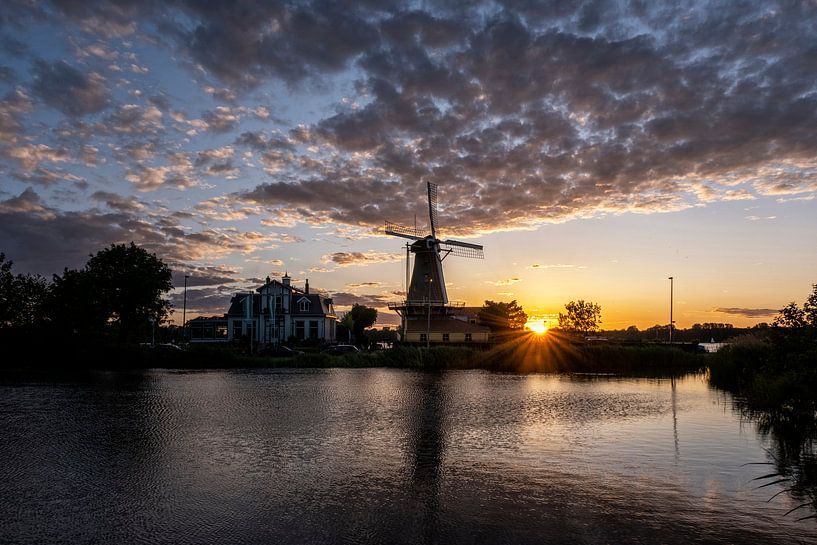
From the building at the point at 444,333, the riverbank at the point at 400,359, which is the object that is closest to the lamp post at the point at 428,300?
the building at the point at 444,333

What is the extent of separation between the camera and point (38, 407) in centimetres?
2638

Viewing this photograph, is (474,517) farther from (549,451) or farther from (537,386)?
(537,386)

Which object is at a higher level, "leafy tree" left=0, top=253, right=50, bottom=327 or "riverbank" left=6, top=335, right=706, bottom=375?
"leafy tree" left=0, top=253, right=50, bottom=327

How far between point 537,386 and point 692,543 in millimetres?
30714

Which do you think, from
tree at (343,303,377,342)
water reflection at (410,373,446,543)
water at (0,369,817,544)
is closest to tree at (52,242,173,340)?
water at (0,369,817,544)

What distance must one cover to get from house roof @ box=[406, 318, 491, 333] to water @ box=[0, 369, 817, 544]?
53902mm

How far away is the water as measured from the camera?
10.3 meters

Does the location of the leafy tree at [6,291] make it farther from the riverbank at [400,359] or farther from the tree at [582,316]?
the tree at [582,316]

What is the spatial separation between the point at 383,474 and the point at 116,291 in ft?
220

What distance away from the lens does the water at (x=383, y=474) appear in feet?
33.7

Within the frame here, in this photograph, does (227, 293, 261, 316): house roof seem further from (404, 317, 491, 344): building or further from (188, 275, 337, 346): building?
(404, 317, 491, 344): building

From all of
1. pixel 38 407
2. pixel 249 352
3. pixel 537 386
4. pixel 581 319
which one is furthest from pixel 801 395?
pixel 581 319

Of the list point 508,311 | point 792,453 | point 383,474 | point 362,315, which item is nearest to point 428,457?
point 383,474

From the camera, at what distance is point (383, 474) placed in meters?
14.2
